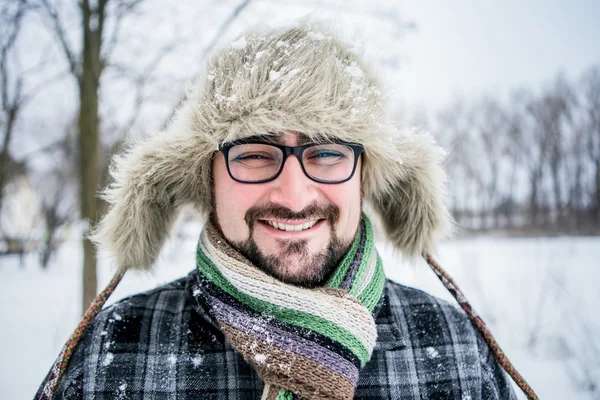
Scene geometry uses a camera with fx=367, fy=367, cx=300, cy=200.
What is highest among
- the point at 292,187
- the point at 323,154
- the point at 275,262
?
the point at 323,154

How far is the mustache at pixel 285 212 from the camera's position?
1288 mm

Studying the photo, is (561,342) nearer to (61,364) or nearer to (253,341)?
(253,341)

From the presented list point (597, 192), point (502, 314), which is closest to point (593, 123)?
point (597, 192)

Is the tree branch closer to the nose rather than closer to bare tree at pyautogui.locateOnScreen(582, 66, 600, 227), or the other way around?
the nose

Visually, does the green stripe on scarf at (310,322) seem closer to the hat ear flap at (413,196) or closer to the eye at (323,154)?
the eye at (323,154)

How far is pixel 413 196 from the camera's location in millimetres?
1697

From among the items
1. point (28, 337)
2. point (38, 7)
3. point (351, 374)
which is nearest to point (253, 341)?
point (351, 374)

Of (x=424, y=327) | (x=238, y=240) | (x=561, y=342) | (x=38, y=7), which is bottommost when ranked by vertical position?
(x=561, y=342)

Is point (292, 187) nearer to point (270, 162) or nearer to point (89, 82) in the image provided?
point (270, 162)

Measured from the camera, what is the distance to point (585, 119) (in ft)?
76.8

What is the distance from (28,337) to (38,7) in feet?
13.0

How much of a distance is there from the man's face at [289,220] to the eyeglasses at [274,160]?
0.02 metres

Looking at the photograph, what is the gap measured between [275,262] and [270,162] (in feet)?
1.18

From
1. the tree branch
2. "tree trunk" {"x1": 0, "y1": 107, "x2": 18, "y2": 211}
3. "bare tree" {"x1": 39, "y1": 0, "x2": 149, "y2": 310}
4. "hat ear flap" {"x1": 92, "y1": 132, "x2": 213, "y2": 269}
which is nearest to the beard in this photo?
"hat ear flap" {"x1": 92, "y1": 132, "x2": 213, "y2": 269}
